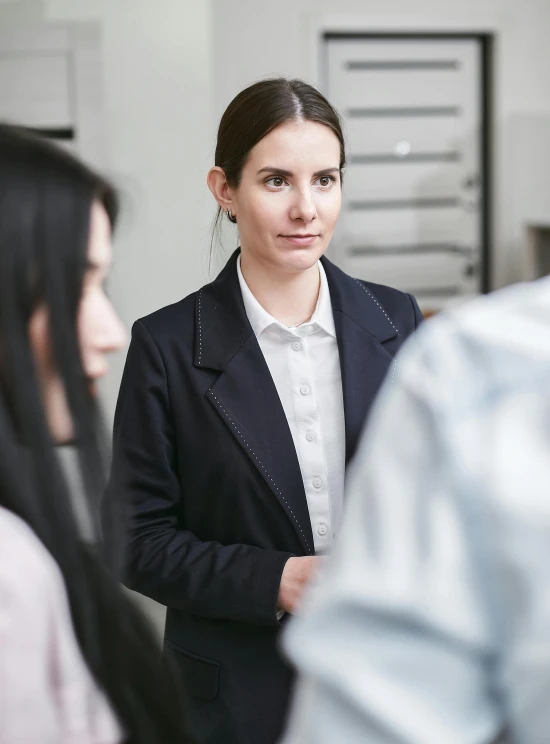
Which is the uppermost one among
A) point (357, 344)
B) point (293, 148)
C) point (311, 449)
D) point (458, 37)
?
point (458, 37)

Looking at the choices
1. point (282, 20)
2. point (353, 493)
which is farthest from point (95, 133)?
point (353, 493)

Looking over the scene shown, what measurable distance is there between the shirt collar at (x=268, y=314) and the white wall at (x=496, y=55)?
3637 mm

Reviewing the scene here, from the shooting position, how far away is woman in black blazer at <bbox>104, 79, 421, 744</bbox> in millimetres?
1266

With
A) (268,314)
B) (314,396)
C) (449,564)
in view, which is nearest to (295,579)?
(314,396)

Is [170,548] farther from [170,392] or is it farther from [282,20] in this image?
[282,20]

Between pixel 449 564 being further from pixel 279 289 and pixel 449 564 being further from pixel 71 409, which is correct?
pixel 279 289

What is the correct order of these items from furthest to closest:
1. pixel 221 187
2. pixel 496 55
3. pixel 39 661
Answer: pixel 496 55
pixel 221 187
pixel 39 661

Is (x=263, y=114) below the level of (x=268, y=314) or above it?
above

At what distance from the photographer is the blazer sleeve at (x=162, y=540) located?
1.20m

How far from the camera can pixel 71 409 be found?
0.75 meters

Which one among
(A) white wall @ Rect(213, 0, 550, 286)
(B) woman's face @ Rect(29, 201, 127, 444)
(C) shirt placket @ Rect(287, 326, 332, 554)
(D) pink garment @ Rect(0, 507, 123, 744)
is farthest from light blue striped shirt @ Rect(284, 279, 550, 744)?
(A) white wall @ Rect(213, 0, 550, 286)

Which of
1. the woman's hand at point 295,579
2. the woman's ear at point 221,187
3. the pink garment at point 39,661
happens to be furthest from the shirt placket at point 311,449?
the pink garment at point 39,661

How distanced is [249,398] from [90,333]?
55 cm

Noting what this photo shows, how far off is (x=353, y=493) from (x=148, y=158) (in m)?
3.41
